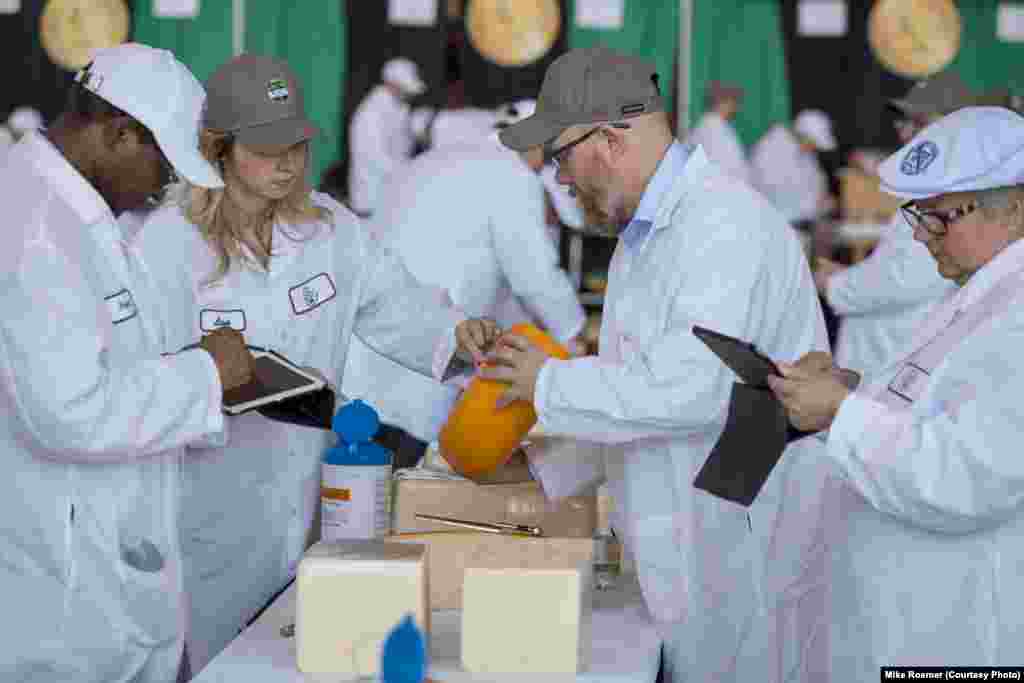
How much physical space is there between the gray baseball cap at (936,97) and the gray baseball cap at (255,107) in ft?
8.31

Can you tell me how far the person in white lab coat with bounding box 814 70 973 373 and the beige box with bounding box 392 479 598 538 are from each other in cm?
251

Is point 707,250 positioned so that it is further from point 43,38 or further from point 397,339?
point 43,38

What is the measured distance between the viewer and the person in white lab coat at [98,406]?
212 cm

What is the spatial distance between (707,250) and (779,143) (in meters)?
8.06

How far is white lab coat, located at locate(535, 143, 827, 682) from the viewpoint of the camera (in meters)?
2.33

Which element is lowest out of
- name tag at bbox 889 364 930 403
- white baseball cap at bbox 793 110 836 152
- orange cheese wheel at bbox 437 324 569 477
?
white baseball cap at bbox 793 110 836 152

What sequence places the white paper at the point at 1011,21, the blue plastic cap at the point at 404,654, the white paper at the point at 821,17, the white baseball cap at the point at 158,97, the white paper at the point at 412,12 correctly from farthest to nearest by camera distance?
the white paper at the point at 821,17
the white paper at the point at 1011,21
the white paper at the point at 412,12
the white baseball cap at the point at 158,97
the blue plastic cap at the point at 404,654

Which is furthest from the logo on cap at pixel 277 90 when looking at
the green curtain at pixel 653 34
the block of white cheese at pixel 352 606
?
the green curtain at pixel 653 34

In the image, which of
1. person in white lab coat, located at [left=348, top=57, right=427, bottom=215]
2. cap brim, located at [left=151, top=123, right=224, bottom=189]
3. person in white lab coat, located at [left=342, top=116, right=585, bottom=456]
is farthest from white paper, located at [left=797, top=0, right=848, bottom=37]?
cap brim, located at [left=151, top=123, right=224, bottom=189]

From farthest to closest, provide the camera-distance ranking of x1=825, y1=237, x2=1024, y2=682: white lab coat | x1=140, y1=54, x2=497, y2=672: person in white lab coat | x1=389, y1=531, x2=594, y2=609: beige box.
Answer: x1=140, y1=54, x2=497, y2=672: person in white lab coat
x1=389, y1=531, x2=594, y2=609: beige box
x1=825, y1=237, x2=1024, y2=682: white lab coat

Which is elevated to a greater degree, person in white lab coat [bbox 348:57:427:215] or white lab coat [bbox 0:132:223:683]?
white lab coat [bbox 0:132:223:683]

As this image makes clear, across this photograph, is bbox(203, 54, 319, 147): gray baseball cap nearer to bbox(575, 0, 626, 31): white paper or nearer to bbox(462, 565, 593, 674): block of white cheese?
bbox(462, 565, 593, 674): block of white cheese

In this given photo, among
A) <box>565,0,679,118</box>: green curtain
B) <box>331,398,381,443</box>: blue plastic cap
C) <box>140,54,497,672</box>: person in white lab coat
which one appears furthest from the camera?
<box>565,0,679,118</box>: green curtain

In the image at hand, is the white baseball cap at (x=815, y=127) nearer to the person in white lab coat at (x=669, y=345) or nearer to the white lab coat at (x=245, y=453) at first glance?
the white lab coat at (x=245, y=453)
